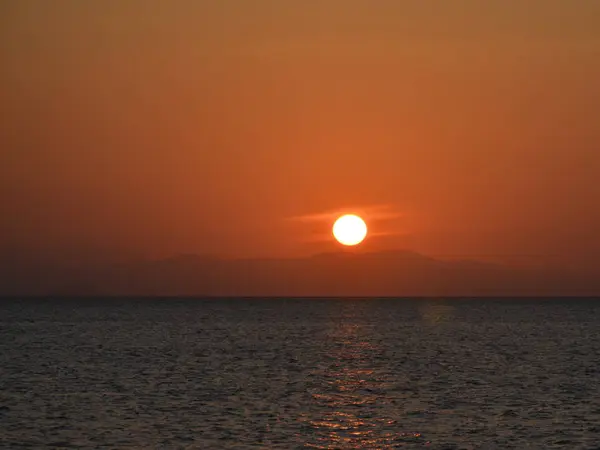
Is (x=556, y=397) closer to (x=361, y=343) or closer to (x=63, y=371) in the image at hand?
(x=63, y=371)

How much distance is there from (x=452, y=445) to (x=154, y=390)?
25987 mm

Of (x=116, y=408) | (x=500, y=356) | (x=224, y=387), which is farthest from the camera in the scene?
(x=500, y=356)

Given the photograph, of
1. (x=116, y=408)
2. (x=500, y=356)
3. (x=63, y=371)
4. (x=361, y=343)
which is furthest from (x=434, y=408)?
(x=361, y=343)

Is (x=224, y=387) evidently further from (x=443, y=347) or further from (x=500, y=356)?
(x=443, y=347)

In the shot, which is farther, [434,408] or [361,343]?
[361,343]

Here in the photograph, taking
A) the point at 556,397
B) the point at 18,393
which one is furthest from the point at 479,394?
the point at 18,393

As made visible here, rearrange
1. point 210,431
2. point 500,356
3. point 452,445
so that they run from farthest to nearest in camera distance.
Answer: point 500,356 → point 210,431 → point 452,445

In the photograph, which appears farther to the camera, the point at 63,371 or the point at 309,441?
the point at 63,371

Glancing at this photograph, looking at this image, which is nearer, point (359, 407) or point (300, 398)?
point (359, 407)

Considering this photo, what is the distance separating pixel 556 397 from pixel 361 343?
61857 millimetres

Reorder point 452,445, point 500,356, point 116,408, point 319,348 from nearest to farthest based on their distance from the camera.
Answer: point 452,445 < point 116,408 < point 500,356 < point 319,348

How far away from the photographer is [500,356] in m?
95.1

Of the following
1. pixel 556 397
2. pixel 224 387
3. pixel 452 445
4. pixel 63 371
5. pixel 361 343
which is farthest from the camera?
pixel 361 343

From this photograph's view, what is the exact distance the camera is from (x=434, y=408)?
5284 centimetres
